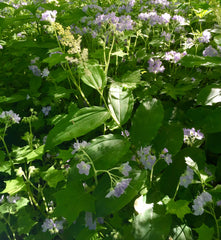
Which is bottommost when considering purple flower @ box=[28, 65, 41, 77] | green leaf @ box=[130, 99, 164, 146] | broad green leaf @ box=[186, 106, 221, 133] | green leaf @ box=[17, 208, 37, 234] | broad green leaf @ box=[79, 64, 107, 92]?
green leaf @ box=[17, 208, 37, 234]

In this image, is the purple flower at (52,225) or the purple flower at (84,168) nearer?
the purple flower at (84,168)

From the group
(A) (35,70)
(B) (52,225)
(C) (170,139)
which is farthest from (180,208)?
(A) (35,70)

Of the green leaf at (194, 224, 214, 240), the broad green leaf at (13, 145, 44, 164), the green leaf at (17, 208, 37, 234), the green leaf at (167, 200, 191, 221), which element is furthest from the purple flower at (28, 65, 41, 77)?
the green leaf at (194, 224, 214, 240)

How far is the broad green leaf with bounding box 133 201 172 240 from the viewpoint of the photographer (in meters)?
1.29

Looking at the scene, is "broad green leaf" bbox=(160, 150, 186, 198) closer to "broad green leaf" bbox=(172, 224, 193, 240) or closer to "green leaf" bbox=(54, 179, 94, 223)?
"broad green leaf" bbox=(172, 224, 193, 240)

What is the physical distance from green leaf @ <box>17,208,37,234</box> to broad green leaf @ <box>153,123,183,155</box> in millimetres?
893

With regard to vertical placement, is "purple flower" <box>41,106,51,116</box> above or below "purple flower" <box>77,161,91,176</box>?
below

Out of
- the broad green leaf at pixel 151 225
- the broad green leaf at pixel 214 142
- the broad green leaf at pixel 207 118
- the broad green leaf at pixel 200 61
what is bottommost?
the broad green leaf at pixel 151 225

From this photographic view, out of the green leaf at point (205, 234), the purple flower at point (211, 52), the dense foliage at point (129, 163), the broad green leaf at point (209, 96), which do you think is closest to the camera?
the green leaf at point (205, 234)

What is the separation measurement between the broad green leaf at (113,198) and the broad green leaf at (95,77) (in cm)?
54

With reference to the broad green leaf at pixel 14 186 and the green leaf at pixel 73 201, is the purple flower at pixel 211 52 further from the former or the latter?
the broad green leaf at pixel 14 186

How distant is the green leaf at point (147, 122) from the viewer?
1.42m

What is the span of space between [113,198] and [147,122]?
0.42 m

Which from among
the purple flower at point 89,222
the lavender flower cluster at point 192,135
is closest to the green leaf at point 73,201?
the purple flower at point 89,222
